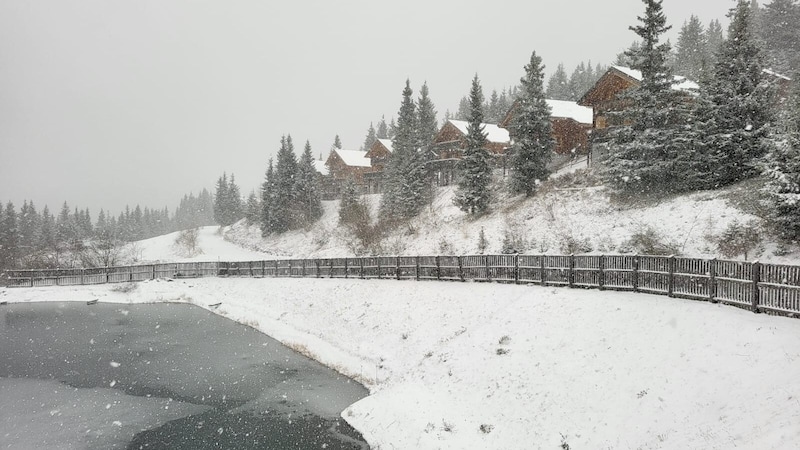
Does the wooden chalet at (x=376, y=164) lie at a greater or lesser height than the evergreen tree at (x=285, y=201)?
greater

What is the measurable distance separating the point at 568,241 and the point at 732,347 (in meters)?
15.3

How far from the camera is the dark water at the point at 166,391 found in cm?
1227

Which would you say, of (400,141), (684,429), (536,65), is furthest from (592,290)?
(400,141)

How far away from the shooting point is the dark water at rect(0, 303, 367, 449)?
12.3m

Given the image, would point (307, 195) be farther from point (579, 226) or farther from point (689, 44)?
point (689, 44)

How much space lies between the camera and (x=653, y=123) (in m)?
27.8

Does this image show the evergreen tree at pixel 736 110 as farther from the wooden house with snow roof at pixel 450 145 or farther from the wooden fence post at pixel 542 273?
the wooden house with snow roof at pixel 450 145

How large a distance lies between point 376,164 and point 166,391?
57529 millimetres

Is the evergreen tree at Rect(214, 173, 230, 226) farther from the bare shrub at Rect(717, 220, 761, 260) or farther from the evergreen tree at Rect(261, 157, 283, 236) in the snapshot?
the bare shrub at Rect(717, 220, 761, 260)

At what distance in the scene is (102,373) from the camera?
698 inches

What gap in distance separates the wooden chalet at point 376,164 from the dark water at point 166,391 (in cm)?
4720

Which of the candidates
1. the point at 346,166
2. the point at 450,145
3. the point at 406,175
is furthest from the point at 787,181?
the point at 346,166

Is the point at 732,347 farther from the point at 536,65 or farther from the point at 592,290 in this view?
the point at 536,65

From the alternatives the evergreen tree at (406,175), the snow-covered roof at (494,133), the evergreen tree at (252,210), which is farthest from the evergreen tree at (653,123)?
the evergreen tree at (252,210)
